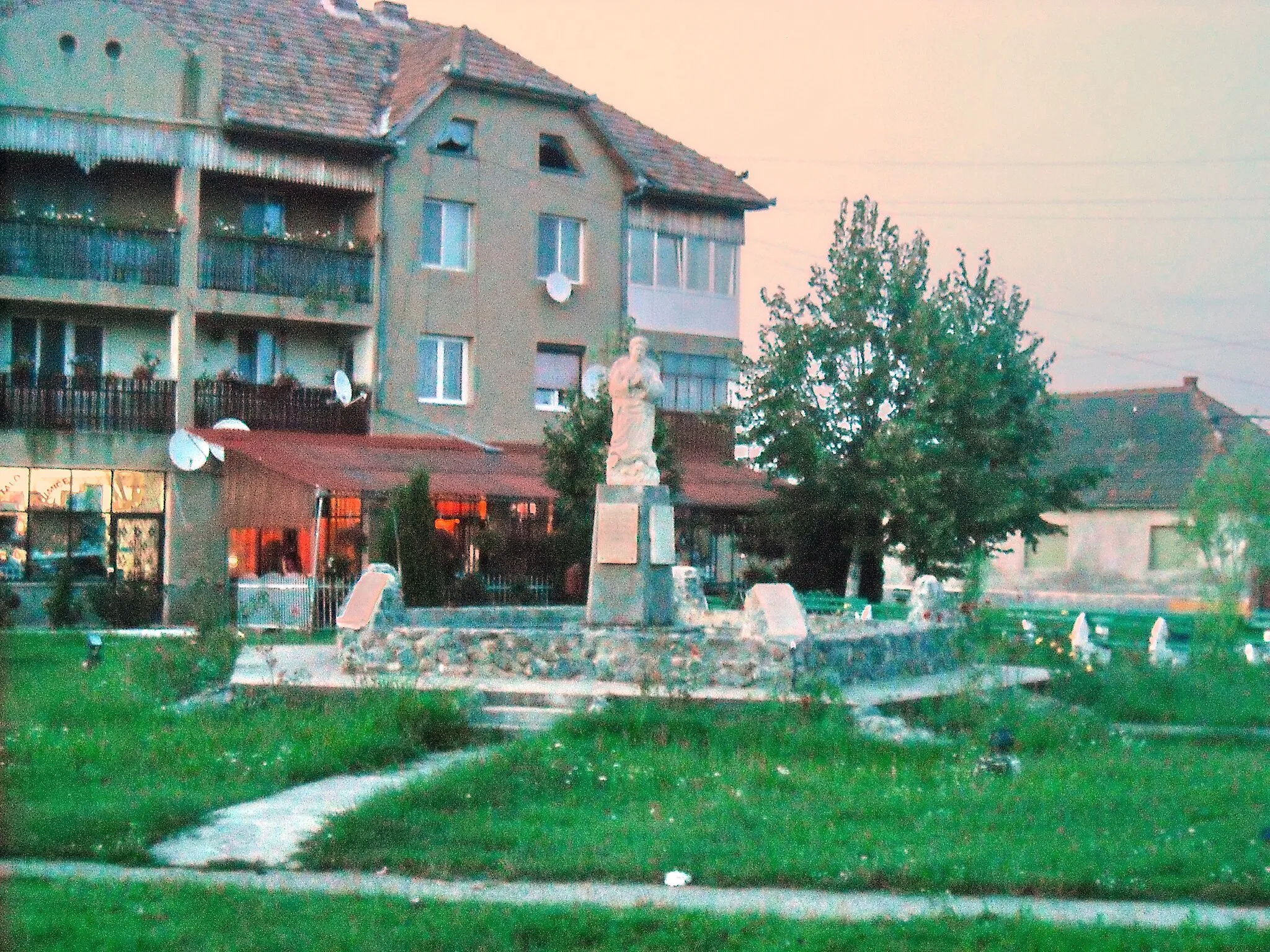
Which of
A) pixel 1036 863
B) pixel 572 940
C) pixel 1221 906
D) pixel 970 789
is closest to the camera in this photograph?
pixel 572 940

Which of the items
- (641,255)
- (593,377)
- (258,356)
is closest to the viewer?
(258,356)

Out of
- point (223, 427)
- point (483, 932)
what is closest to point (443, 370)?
point (223, 427)

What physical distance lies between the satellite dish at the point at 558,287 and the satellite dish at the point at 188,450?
8.64m

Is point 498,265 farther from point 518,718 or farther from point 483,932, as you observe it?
point 483,932

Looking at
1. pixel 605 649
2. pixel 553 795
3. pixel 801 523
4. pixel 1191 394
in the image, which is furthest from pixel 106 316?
pixel 1191 394

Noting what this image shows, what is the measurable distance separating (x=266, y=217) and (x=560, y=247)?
669 cm

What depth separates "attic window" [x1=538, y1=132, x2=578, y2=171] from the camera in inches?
1483

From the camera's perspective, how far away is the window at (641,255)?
128 ft

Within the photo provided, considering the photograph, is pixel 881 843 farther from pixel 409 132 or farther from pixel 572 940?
pixel 409 132

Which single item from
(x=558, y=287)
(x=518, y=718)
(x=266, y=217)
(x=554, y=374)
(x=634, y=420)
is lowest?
(x=518, y=718)

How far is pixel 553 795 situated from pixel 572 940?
4.05 m

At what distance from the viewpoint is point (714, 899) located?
30.6ft

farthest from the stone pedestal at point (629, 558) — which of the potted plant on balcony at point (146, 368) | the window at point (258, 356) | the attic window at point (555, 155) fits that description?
the attic window at point (555, 155)

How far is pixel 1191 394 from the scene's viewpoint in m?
50.1
